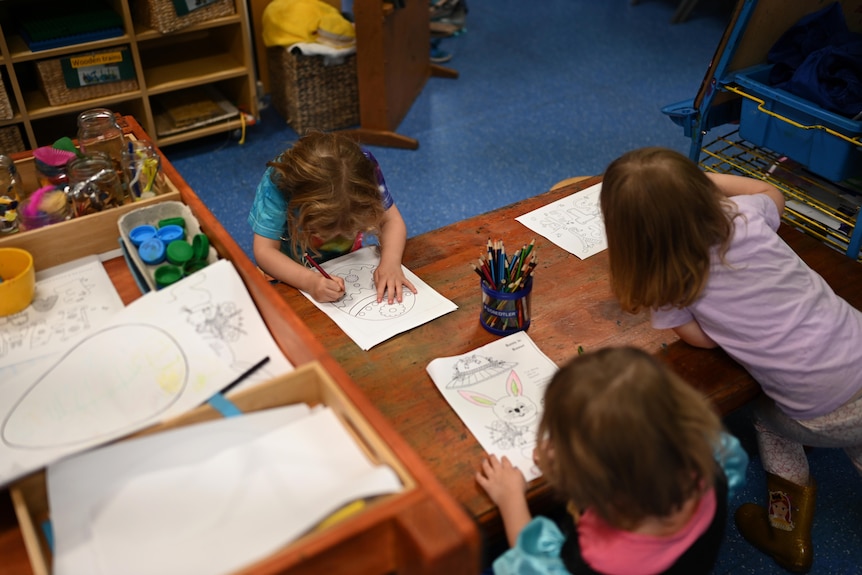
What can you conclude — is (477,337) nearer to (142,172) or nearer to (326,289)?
(326,289)

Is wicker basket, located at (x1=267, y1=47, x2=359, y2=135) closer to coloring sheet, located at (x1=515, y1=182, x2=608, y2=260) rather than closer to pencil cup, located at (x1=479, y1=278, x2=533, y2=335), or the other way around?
coloring sheet, located at (x1=515, y1=182, x2=608, y2=260)

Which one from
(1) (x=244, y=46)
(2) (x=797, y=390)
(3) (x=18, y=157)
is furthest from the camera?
(1) (x=244, y=46)

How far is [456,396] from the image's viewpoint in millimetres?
1207

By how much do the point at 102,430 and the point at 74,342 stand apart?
202 mm

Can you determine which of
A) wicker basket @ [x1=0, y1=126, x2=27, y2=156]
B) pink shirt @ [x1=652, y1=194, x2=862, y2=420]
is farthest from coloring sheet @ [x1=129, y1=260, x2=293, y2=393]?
wicker basket @ [x1=0, y1=126, x2=27, y2=156]

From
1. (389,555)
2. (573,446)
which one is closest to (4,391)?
(389,555)

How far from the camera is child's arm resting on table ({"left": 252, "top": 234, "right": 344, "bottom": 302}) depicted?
4.64 feet

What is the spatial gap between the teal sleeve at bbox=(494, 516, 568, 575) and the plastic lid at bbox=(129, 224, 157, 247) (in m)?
0.75

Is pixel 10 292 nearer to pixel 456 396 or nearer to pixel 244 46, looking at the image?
pixel 456 396

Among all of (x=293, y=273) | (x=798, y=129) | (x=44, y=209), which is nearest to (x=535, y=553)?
(x=293, y=273)

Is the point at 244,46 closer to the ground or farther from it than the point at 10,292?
closer to the ground

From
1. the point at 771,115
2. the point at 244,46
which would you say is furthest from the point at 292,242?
the point at 244,46

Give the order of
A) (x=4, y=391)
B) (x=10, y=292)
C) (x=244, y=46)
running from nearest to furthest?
(x=4, y=391)
(x=10, y=292)
(x=244, y=46)

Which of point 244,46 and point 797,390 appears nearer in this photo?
point 797,390
